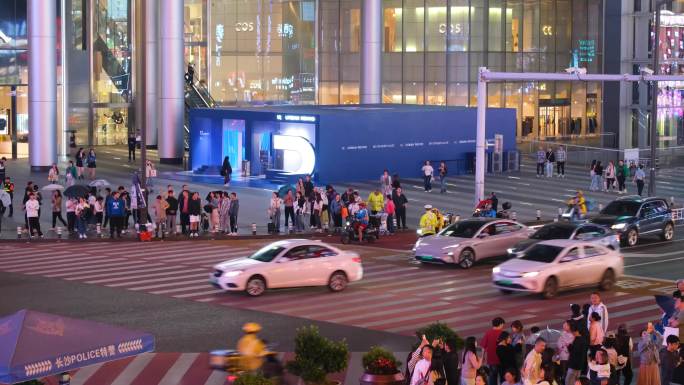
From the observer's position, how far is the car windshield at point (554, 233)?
33.8m

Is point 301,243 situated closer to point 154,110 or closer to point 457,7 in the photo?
point 154,110

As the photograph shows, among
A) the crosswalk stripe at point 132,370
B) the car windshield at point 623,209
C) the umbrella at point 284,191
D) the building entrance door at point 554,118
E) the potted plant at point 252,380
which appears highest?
the building entrance door at point 554,118

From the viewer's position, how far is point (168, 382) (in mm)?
20141

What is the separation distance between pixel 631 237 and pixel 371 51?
33.0 meters

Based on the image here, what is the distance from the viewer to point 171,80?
2469 inches

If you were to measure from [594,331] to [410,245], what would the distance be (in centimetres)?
1833

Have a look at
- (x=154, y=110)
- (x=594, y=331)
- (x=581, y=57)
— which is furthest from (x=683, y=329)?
(x=581, y=57)

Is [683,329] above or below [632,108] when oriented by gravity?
below

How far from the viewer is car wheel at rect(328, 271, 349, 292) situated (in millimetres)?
29562

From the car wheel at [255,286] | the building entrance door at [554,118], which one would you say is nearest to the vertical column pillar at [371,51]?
the building entrance door at [554,118]

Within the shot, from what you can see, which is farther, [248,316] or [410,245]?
[410,245]

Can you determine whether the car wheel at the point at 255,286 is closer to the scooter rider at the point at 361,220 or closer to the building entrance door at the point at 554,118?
the scooter rider at the point at 361,220

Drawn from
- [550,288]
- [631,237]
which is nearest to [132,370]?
[550,288]

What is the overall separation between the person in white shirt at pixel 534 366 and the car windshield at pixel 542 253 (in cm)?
1220
